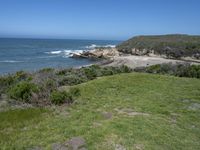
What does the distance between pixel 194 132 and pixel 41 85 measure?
17.2ft

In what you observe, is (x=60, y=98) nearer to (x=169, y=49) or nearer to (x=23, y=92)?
(x=23, y=92)

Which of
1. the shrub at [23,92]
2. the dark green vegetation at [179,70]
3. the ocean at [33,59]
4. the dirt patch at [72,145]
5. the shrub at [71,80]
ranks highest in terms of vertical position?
the shrub at [23,92]

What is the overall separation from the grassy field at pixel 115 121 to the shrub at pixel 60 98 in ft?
0.93

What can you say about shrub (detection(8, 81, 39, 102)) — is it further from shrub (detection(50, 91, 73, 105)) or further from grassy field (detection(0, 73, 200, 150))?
grassy field (detection(0, 73, 200, 150))

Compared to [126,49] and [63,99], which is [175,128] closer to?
[63,99]

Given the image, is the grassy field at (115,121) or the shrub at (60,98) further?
the shrub at (60,98)

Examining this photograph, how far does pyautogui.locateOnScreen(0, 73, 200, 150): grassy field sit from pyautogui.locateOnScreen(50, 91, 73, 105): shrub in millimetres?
285

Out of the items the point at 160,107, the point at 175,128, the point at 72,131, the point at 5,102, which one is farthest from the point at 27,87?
the point at 175,128

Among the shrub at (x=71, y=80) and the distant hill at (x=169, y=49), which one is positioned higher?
the shrub at (x=71, y=80)

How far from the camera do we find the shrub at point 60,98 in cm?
789

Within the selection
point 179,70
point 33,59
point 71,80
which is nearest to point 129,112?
point 71,80

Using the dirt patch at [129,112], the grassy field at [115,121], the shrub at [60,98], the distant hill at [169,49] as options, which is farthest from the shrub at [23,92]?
the distant hill at [169,49]

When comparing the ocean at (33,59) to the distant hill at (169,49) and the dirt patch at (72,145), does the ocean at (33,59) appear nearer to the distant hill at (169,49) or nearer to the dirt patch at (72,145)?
the distant hill at (169,49)

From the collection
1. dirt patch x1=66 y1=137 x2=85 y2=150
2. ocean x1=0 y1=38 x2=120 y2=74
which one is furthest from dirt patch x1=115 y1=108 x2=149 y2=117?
ocean x1=0 y1=38 x2=120 y2=74
